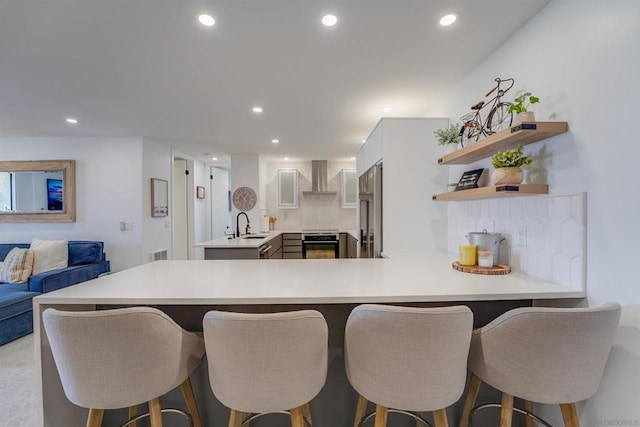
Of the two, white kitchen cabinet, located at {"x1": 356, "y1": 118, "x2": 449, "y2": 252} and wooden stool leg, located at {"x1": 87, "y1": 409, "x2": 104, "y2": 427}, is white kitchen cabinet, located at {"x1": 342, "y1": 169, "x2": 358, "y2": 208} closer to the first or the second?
white kitchen cabinet, located at {"x1": 356, "y1": 118, "x2": 449, "y2": 252}

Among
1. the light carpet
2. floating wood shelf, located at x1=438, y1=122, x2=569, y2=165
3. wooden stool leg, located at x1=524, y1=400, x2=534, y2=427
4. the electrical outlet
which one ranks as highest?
floating wood shelf, located at x1=438, y1=122, x2=569, y2=165

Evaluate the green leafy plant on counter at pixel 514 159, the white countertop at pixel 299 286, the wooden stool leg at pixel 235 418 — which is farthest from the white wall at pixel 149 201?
the green leafy plant on counter at pixel 514 159

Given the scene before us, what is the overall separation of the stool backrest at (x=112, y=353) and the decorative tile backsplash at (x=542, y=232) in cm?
182

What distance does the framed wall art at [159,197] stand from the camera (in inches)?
178

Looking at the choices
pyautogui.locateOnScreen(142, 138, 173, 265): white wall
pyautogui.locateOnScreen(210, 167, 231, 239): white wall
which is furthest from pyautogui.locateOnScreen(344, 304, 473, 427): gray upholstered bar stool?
pyautogui.locateOnScreen(210, 167, 231, 239): white wall

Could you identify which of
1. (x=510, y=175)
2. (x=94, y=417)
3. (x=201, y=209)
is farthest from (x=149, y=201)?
(x=510, y=175)

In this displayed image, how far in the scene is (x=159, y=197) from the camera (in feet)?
15.4

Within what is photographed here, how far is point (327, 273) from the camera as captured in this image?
1641mm

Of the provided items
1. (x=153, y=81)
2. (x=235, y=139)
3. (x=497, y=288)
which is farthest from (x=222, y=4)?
(x=235, y=139)

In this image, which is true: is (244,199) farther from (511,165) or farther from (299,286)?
(511,165)

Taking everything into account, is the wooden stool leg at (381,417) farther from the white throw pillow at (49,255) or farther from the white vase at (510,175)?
the white throw pillow at (49,255)

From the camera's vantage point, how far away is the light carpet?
1.78m

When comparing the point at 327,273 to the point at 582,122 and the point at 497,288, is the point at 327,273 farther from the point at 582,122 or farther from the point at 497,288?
the point at 582,122

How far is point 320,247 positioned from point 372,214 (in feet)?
8.40
